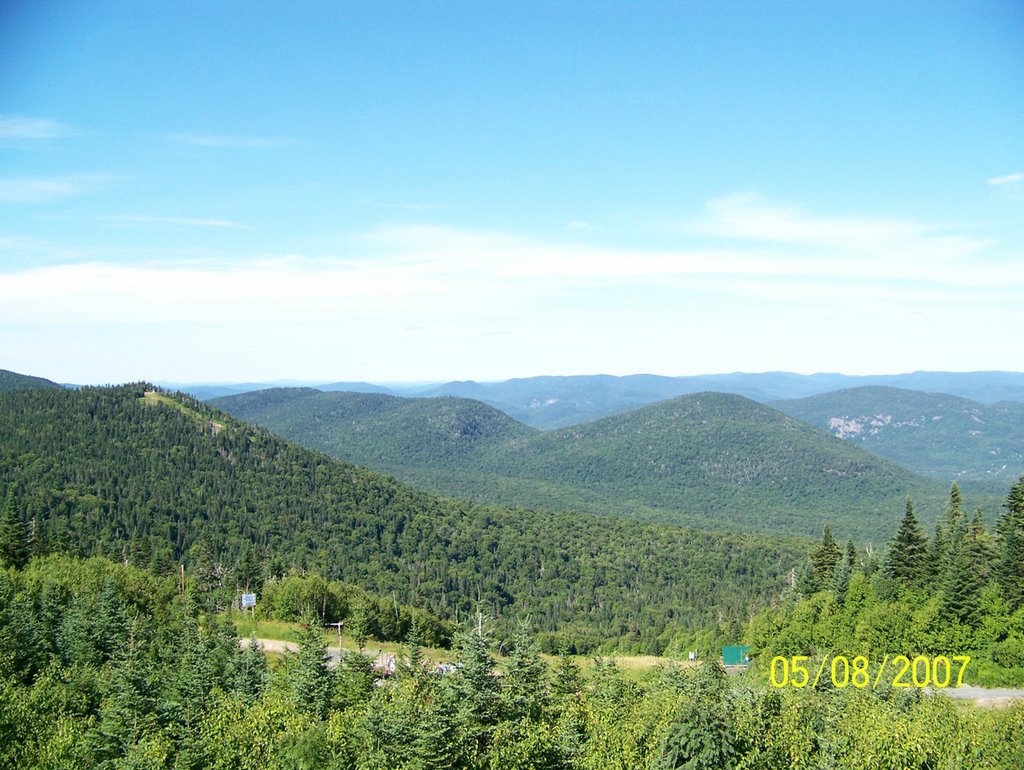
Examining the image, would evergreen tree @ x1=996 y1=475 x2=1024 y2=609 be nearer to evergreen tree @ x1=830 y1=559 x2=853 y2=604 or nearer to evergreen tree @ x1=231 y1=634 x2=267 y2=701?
evergreen tree @ x1=830 y1=559 x2=853 y2=604

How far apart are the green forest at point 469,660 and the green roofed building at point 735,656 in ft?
4.73

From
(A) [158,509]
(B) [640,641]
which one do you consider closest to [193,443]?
(A) [158,509]

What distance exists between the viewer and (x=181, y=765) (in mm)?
33469

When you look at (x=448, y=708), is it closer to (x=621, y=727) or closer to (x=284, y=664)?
(x=621, y=727)

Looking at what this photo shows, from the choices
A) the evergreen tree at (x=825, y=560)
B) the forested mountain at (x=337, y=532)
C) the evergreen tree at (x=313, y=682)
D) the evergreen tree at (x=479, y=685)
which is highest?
the evergreen tree at (x=479, y=685)

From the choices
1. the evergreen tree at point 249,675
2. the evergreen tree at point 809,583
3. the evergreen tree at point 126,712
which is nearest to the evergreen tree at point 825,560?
the evergreen tree at point 809,583

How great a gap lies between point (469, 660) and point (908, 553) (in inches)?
2031

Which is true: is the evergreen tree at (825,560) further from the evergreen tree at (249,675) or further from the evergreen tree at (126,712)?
the evergreen tree at (126,712)

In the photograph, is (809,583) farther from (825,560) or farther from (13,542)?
(13,542)

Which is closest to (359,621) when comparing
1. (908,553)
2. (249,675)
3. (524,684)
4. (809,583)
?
(249,675)

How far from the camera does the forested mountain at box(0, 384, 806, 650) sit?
14100 centimetres

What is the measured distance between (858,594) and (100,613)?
214 ft

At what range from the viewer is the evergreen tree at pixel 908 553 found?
2788 inches

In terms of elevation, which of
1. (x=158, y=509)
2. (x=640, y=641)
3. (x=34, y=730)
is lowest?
(x=640, y=641)
